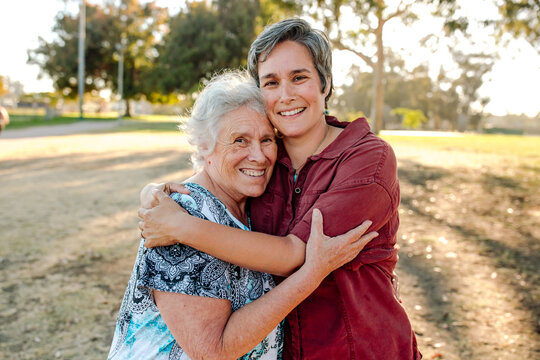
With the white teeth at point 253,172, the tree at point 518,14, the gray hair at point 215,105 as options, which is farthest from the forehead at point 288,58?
the tree at point 518,14

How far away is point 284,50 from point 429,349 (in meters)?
2.82

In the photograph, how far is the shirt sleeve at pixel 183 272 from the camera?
169 cm

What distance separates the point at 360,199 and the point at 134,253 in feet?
15.1

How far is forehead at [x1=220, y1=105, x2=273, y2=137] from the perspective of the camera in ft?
7.07

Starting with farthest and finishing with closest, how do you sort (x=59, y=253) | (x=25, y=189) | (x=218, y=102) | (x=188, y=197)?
(x=25, y=189) < (x=59, y=253) < (x=218, y=102) < (x=188, y=197)

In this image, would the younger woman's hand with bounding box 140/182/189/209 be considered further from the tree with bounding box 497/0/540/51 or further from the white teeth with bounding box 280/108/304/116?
the tree with bounding box 497/0/540/51

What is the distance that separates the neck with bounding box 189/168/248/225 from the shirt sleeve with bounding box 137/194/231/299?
0.44 meters

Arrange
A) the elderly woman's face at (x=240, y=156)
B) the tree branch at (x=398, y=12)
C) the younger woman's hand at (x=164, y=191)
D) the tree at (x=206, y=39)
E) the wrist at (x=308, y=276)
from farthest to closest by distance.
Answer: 1. the tree at (x=206, y=39)
2. the tree branch at (x=398, y=12)
3. the elderly woman's face at (x=240, y=156)
4. the younger woman's hand at (x=164, y=191)
5. the wrist at (x=308, y=276)

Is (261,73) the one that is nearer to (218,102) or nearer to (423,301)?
(218,102)

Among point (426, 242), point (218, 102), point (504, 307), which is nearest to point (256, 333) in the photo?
point (218, 102)

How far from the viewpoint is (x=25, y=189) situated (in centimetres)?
920

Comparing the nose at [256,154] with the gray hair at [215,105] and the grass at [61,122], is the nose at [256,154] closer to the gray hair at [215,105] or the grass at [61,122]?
the gray hair at [215,105]

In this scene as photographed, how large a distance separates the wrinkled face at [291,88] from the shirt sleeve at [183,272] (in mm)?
859

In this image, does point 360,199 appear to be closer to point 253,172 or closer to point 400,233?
point 253,172
